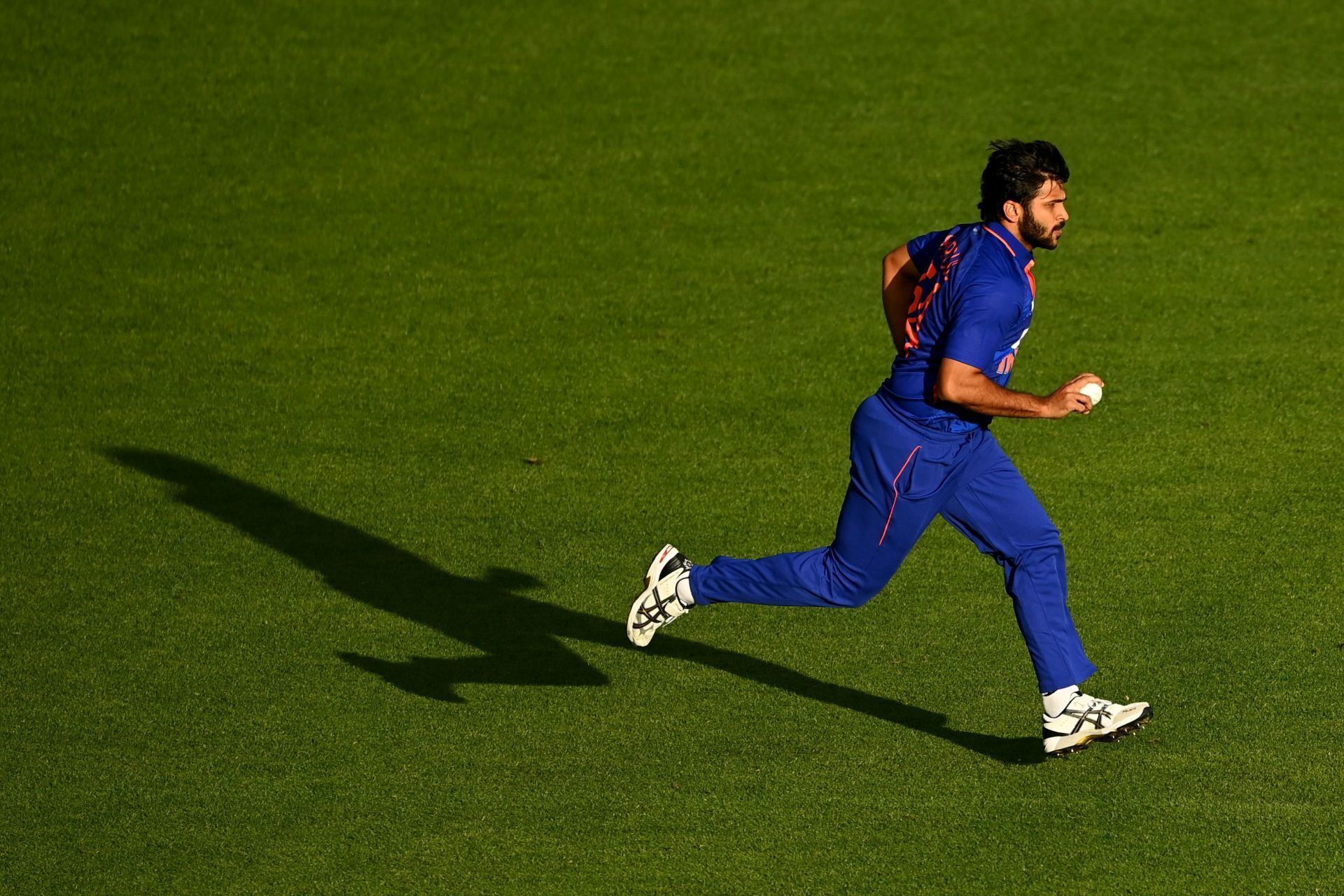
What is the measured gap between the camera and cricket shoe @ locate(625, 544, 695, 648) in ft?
19.8

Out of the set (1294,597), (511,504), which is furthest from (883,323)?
(1294,597)

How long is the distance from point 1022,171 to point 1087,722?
1.96 metres

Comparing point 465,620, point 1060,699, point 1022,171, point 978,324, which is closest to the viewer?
point 978,324

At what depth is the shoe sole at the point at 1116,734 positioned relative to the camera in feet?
18.4

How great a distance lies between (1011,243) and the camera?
219 inches

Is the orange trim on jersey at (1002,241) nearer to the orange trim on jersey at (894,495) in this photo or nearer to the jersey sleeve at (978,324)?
the jersey sleeve at (978,324)

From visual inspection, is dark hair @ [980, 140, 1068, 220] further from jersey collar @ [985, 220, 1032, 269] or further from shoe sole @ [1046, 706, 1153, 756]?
shoe sole @ [1046, 706, 1153, 756]

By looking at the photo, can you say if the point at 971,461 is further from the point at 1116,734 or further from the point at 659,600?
the point at 659,600

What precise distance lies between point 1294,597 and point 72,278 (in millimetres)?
8300

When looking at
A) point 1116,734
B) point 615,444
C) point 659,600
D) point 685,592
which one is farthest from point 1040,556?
point 615,444

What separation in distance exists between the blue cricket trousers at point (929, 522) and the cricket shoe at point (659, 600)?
34 cm

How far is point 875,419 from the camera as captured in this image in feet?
18.6

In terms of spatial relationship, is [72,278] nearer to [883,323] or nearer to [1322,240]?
[883,323]

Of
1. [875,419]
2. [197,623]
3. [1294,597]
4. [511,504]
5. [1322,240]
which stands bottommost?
[197,623]
